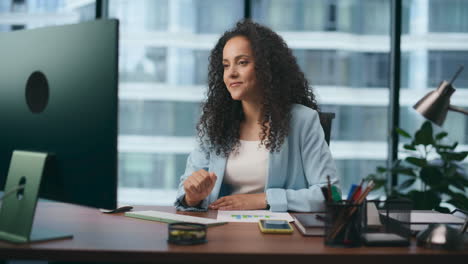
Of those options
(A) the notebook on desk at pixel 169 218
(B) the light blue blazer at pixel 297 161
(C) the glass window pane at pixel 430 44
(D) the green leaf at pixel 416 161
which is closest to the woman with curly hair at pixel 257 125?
(B) the light blue blazer at pixel 297 161

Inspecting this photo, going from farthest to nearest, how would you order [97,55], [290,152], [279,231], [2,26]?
[2,26]
[290,152]
[279,231]
[97,55]

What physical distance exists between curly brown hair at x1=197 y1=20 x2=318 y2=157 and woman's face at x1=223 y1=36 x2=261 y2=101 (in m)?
0.03

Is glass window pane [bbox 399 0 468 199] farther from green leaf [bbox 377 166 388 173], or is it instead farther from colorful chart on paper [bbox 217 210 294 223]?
green leaf [bbox 377 166 388 173]

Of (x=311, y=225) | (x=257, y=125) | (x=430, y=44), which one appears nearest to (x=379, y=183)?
(x=311, y=225)

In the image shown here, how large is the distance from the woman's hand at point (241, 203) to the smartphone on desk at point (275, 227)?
0.36 meters

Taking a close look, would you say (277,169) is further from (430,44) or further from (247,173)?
(430,44)

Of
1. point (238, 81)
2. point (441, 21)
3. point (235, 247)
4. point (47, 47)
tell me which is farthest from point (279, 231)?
point (441, 21)

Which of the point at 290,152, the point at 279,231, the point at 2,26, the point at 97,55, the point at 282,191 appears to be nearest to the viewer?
the point at 97,55

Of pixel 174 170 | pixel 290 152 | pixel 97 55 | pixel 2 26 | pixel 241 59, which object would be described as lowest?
pixel 174 170

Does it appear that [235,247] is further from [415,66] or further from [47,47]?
[415,66]

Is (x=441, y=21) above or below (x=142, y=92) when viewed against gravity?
above

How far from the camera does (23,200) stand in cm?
101

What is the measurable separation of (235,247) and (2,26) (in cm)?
326

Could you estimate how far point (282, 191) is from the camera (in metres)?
1.55
